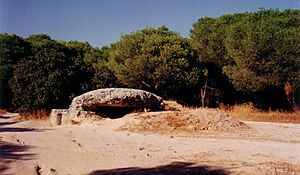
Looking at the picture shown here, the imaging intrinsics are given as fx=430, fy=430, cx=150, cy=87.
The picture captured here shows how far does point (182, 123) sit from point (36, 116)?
9.44m

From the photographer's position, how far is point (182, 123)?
1619 centimetres

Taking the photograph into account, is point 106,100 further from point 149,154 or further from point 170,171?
point 170,171

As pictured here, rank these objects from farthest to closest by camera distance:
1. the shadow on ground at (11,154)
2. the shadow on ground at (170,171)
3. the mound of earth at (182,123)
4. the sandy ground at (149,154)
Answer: the mound of earth at (182,123) → the sandy ground at (149,154) → the shadow on ground at (11,154) → the shadow on ground at (170,171)

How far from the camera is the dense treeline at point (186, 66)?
78.2ft

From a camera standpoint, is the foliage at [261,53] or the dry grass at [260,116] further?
the foliage at [261,53]

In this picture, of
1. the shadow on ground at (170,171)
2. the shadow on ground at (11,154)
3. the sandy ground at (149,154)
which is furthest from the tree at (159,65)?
the shadow on ground at (170,171)

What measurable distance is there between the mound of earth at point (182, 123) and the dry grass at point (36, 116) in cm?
697

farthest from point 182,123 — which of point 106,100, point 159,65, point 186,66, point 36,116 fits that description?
point 186,66

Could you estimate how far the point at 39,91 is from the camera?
23.1 meters

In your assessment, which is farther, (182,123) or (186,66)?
(186,66)

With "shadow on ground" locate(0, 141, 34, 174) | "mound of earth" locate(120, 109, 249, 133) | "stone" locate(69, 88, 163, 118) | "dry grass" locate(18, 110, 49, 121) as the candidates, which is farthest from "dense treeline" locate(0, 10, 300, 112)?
"shadow on ground" locate(0, 141, 34, 174)

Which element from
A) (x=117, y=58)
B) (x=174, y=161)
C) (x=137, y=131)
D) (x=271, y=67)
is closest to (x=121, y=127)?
(x=137, y=131)

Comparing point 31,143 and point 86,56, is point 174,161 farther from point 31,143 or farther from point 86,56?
point 86,56

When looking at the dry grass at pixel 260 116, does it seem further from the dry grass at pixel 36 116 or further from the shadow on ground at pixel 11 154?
the shadow on ground at pixel 11 154
